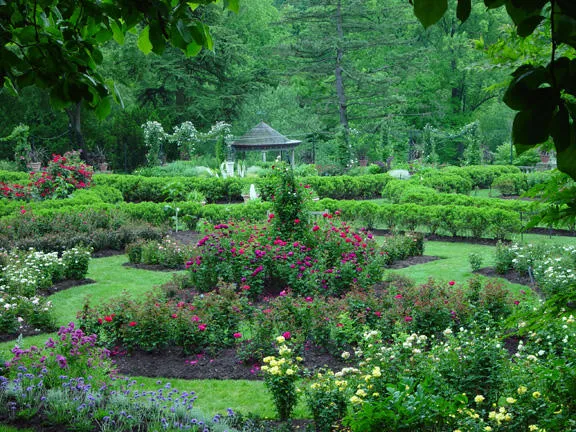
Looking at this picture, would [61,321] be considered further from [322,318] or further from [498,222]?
[498,222]

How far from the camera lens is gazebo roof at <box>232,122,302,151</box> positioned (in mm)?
24062

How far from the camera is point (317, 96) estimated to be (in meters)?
31.7

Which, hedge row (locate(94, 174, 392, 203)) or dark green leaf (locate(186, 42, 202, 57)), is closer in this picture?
dark green leaf (locate(186, 42, 202, 57))

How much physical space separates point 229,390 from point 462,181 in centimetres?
1550

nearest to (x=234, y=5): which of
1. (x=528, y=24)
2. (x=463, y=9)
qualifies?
(x=463, y=9)

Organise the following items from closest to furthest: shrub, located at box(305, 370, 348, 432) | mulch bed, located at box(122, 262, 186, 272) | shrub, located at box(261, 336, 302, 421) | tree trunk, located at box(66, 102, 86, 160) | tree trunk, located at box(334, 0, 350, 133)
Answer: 1. shrub, located at box(305, 370, 348, 432)
2. shrub, located at box(261, 336, 302, 421)
3. mulch bed, located at box(122, 262, 186, 272)
4. tree trunk, located at box(66, 102, 86, 160)
5. tree trunk, located at box(334, 0, 350, 133)

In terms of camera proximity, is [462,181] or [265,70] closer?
[462,181]

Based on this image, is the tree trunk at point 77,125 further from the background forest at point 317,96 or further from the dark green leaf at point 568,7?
the dark green leaf at point 568,7

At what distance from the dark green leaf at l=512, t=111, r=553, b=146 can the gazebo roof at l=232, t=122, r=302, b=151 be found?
22995 millimetres

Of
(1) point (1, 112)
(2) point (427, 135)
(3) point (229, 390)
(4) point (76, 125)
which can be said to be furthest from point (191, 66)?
(3) point (229, 390)

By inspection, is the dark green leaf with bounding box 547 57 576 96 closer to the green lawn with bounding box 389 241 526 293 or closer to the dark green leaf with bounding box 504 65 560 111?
the dark green leaf with bounding box 504 65 560 111

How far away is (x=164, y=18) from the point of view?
2.09 metres

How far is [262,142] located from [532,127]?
2355cm

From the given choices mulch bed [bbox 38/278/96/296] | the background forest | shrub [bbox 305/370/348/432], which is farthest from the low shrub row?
the background forest
